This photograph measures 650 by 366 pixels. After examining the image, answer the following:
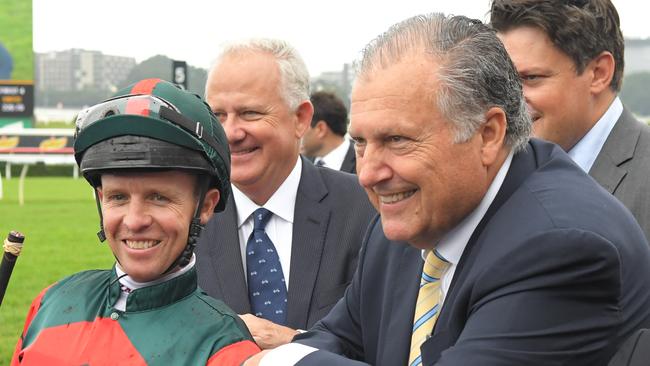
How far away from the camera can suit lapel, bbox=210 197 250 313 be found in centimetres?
367

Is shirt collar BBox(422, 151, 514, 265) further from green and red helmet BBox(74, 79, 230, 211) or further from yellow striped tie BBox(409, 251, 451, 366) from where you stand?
green and red helmet BBox(74, 79, 230, 211)

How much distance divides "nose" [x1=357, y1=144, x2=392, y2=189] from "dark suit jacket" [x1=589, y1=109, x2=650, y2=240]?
166cm

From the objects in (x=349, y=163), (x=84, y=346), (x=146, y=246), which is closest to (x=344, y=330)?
(x=146, y=246)

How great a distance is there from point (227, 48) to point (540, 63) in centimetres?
132

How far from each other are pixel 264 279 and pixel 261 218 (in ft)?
0.89

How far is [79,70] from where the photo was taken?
43.5 meters

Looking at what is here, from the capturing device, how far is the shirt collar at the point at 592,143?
157 inches

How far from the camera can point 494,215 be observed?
2.36 m

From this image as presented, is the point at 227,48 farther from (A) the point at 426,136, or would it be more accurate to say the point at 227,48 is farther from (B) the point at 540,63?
(A) the point at 426,136

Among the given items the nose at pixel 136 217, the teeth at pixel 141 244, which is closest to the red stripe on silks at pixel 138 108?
the nose at pixel 136 217

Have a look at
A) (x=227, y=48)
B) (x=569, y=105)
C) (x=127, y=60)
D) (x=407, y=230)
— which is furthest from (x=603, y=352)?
(x=127, y=60)

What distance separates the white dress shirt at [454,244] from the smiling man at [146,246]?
0.16m

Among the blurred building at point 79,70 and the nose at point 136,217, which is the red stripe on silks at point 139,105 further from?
the blurred building at point 79,70

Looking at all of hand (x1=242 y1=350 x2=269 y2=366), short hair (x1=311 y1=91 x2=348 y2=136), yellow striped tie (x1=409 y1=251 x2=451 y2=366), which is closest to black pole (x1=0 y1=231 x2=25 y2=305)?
hand (x1=242 y1=350 x2=269 y2=366)
